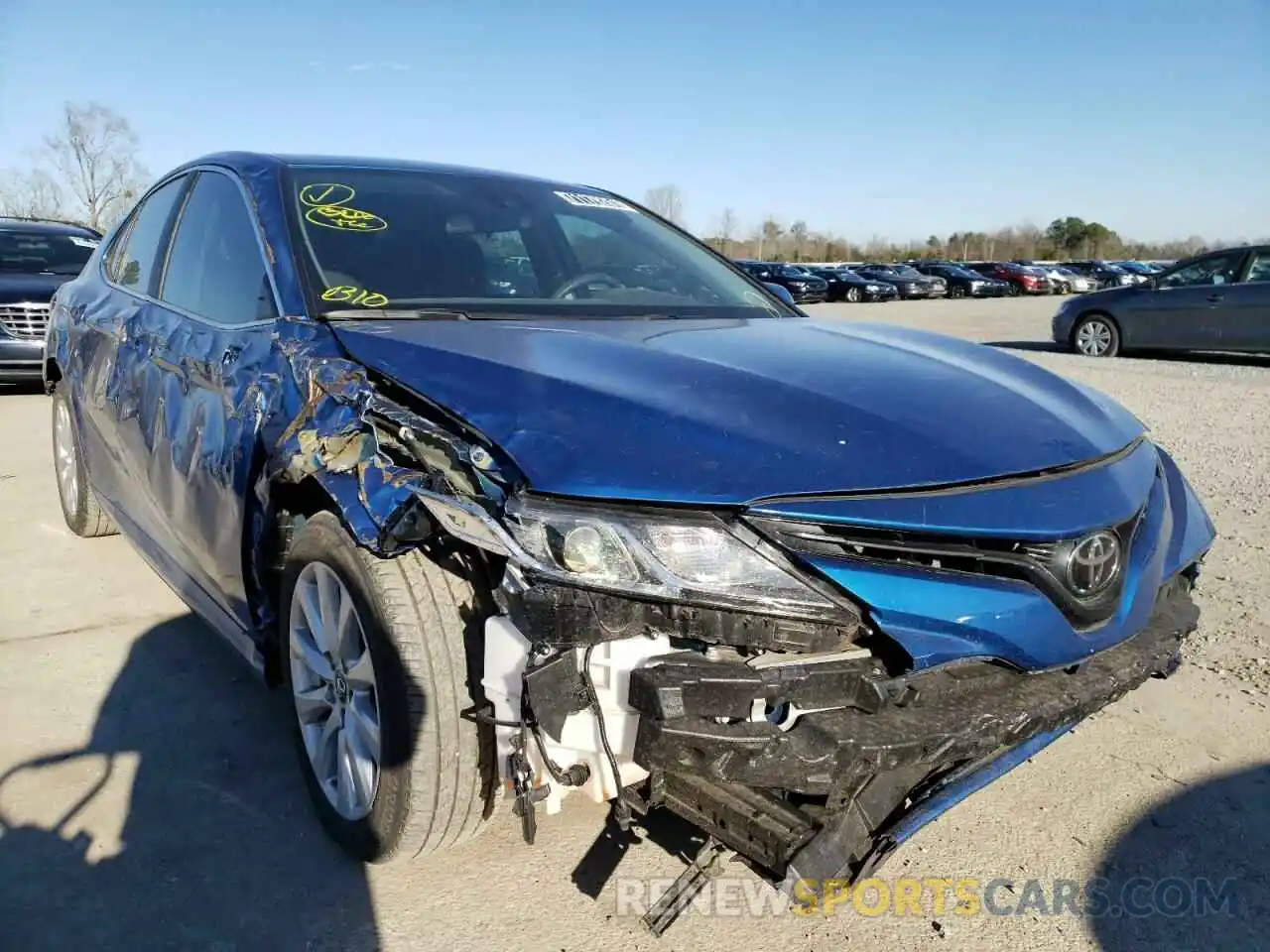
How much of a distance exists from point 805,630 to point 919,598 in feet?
0.71

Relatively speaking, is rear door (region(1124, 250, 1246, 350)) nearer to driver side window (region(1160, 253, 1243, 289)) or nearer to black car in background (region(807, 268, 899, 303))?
driver side window (region(1160, 253, 1243, 289))

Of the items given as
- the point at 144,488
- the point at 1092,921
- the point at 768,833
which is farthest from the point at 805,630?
the point at 144,488

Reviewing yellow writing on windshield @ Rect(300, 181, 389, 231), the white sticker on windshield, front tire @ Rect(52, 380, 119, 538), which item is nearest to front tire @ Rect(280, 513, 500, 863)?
yellow writing on windshield @ Rect(300, 181, 389, 231)

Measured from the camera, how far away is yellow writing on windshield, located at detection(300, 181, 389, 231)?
2.83 metres

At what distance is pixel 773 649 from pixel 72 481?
4094 mm

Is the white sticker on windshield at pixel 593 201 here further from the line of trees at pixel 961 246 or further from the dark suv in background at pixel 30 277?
the line of trees at pixel 961 246

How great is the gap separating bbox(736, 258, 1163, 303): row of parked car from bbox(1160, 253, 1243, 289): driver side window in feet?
62.9

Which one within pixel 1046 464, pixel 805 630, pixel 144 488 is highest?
pixel 1046 464

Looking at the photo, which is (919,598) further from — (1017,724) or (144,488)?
(144,488)

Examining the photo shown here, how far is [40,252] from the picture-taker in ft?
32.1

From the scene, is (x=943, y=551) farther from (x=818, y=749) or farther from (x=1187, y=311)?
(x=1187, y=311)

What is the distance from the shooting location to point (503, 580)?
176cm

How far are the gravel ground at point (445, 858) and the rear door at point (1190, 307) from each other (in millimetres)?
9780

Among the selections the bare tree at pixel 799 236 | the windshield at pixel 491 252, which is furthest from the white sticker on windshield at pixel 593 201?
the bare tree at pixel 799 236
